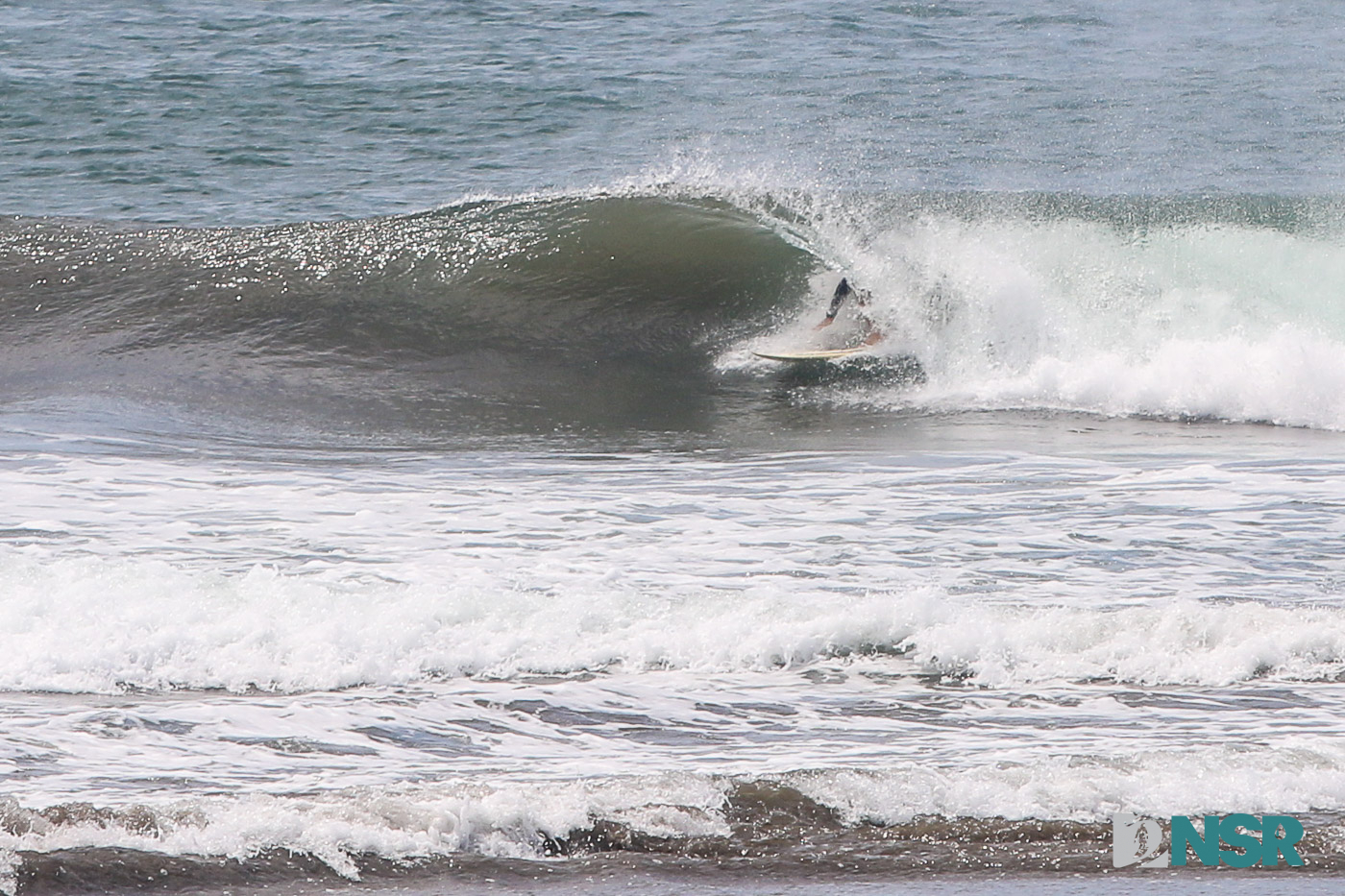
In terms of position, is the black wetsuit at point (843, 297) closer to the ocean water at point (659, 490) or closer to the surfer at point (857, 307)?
the surfer at point (857, 307)

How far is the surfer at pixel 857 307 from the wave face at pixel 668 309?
104 mm

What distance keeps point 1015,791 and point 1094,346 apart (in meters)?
7.31

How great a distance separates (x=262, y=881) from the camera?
349cm

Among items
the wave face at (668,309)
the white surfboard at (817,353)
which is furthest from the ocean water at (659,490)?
A: the white surfboard at (817,353)

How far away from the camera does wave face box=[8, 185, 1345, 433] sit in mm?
9992

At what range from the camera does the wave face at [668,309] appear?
9992mm

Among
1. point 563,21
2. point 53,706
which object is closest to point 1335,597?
point 53,706

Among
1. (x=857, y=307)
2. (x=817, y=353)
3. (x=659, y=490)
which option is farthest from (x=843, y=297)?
(x=659, y=490)

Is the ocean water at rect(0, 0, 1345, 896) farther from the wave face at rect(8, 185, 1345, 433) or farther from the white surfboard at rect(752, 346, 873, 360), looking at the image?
the white surfboard at rect(752, 346, 873, 360)

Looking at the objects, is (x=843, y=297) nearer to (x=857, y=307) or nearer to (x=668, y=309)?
(x=857, y=307)

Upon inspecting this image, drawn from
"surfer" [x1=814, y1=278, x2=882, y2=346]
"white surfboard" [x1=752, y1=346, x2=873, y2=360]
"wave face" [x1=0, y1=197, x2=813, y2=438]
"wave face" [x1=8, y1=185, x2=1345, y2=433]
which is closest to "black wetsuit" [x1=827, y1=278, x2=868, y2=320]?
"surfer" [x1=814, y1=278, x2=882, y2=346]

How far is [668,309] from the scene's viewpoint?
37.7 feet

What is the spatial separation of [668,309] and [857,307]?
1.50 meters

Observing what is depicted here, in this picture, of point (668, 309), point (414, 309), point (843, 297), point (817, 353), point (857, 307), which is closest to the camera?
point (817, 353)
